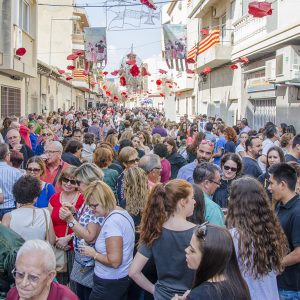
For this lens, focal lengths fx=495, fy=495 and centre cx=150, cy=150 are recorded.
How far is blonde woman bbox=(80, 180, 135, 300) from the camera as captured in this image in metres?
4.11

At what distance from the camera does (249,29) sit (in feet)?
57.5

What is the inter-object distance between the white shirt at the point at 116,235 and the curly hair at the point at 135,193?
0.79m

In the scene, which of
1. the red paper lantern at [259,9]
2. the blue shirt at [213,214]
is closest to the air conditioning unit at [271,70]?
the red paper lantern at [259,9]

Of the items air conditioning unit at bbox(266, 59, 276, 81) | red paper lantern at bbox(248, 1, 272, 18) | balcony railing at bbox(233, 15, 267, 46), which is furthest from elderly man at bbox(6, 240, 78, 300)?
balcony railing at bbox(233, 15, 267, 46)

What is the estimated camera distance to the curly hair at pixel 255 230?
3.29 metres

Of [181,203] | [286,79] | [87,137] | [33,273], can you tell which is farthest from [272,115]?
[33,273]

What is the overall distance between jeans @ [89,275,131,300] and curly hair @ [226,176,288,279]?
1203 millimetres

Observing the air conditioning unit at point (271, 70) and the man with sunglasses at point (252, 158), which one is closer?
the man with sunglasses at point (252, 158)

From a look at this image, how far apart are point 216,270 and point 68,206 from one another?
248cm

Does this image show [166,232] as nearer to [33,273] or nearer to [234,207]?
[234,207]

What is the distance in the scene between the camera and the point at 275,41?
14.2 m

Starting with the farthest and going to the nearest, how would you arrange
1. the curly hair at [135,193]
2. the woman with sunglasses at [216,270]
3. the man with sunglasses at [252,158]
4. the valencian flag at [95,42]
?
the valencian flag at [95,42], the man with sunglasses at [252,158], the curly hair at [135,193], the woman with sunglasses at [216,270]

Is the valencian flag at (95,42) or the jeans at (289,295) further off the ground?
the valencian flag at (95,42)

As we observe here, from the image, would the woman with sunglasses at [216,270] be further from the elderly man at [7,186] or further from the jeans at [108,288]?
the elderly man at [7,186]
